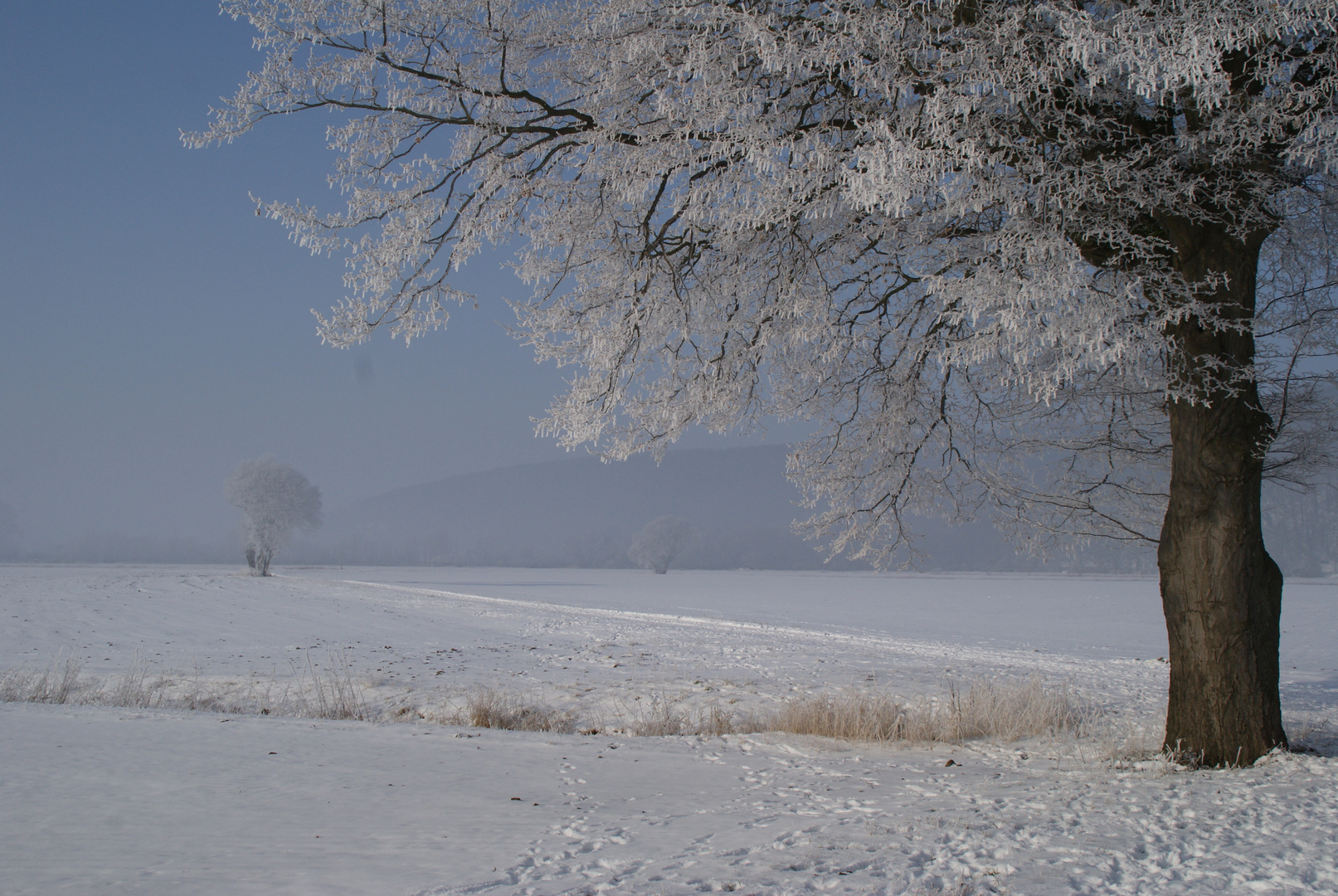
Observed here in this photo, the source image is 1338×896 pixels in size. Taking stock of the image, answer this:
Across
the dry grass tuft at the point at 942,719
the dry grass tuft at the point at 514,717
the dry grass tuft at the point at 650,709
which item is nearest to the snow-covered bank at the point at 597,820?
the dry grass tuft at the point at 942,719

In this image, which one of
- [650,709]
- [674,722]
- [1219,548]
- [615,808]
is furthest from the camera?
[650,709]

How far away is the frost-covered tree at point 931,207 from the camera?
17.1ft

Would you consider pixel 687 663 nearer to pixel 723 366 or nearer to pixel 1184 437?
pixel 723 366

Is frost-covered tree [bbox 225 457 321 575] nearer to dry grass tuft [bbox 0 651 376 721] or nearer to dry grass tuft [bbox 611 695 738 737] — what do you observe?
dry grass tuft [bbox 0 651 376 721]

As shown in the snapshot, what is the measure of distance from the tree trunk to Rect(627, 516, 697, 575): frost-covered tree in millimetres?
91022

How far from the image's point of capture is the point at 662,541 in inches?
3814

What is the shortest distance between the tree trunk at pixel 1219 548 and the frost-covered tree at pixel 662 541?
91022 mm

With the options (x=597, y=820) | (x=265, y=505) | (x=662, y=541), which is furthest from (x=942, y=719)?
(x=662, y=541)

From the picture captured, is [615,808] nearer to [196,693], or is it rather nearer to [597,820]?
[597,820]

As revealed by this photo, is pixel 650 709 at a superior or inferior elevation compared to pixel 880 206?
inferior

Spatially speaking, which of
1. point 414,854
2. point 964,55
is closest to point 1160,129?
point 964,55

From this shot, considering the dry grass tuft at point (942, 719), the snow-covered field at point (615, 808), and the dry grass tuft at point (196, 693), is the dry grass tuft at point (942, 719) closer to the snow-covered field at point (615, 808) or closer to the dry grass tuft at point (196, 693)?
the snow-covered field at point (615, 808)

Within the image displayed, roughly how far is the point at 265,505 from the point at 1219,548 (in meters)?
67.7

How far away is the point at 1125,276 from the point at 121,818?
7003mm
